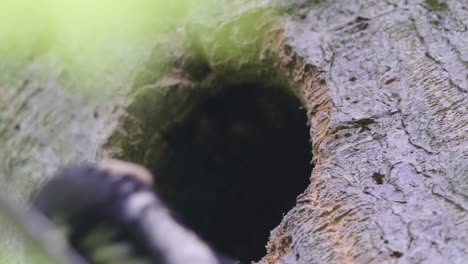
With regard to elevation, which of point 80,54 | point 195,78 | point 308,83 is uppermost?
point 80,54

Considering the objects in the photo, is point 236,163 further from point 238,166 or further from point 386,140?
point 386,140

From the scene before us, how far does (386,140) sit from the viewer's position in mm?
1045

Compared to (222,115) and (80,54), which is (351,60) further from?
(80,54)

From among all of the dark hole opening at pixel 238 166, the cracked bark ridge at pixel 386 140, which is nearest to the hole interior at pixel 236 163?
the dark hole opening at pixel 238 166

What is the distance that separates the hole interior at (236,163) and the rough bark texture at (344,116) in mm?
74

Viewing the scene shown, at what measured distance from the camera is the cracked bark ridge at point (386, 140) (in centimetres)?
92

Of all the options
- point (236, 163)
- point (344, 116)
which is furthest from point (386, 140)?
point (236, 163)

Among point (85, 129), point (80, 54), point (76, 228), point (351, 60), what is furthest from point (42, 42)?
point (351, 60)

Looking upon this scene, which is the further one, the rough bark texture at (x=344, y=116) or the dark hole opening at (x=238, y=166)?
the dark hole opening at (x=238, y=166)

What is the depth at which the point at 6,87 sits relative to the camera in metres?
1.56

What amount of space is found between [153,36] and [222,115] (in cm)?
24

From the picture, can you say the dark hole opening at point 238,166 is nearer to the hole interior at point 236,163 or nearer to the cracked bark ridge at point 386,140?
the hole interior at point 236,163

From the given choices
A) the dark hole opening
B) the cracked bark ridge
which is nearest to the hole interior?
the dark hole opening

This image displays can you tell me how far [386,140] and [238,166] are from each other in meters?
0.68
